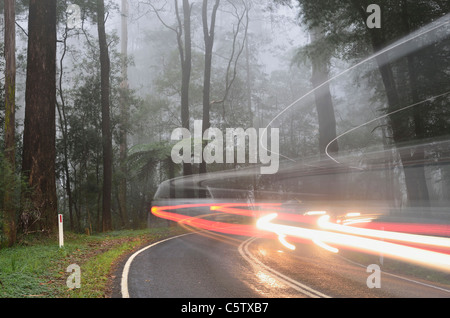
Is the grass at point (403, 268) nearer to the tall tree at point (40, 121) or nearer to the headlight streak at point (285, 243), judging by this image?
the headlight streak at point (285, 243)

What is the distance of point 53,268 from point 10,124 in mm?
5467

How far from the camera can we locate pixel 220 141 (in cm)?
3447

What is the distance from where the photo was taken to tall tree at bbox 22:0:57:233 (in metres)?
12.1

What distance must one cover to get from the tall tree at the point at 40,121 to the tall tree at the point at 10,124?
2.17ft

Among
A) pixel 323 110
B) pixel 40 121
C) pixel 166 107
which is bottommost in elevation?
pixel 40 121

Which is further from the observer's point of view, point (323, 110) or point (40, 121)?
point (323, 110)

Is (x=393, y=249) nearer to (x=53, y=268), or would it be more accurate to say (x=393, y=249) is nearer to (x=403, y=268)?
(x=403, y=268)

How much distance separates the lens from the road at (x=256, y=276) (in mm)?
6465

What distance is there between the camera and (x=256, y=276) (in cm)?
770

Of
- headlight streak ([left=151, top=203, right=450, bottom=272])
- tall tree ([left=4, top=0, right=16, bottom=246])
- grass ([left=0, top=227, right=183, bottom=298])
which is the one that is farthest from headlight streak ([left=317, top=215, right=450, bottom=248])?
tall tree ([left=4, top=0, right=16, bottom=246])

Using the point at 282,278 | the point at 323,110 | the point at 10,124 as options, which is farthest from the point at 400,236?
the point at 323,110

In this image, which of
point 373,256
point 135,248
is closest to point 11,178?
point 135,248
